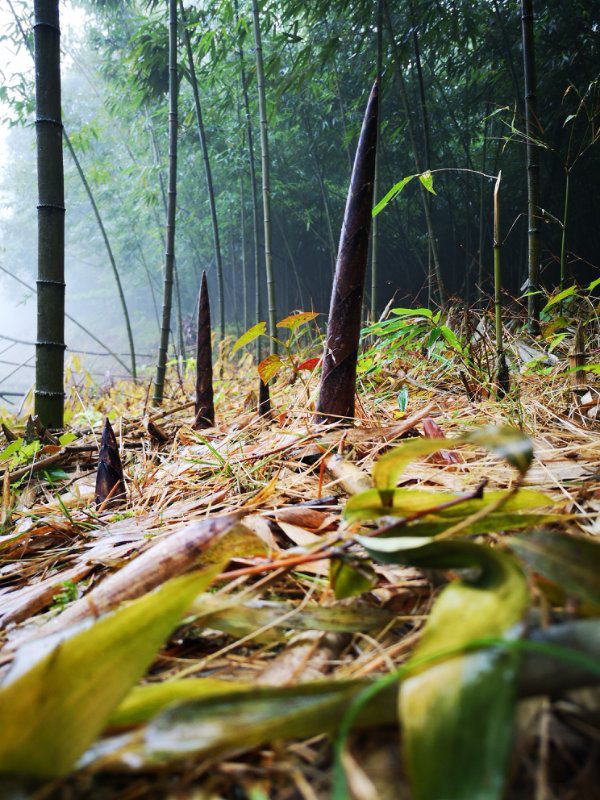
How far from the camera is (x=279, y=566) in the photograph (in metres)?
0.38

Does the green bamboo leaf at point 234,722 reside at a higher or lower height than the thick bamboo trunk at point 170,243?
lower

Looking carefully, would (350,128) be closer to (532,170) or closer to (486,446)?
(532,170)

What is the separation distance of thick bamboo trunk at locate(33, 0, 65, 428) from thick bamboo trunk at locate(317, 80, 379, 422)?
86 cm

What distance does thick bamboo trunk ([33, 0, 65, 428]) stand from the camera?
46.8 inches

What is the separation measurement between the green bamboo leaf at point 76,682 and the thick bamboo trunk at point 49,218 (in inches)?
45.5

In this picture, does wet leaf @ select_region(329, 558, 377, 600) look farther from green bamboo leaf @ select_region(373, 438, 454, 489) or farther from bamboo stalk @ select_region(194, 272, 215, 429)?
bamboo stalk @ select_region(194, 272, 215, 429)

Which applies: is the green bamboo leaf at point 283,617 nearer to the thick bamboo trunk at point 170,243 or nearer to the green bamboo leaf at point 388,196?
the green bamboo leaf at point 388,196

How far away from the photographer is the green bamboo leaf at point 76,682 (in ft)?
0.65

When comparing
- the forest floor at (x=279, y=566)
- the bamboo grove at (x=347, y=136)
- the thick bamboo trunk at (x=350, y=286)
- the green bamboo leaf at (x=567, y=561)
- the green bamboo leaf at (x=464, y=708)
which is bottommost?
the forest floor at (x=279, y=566)

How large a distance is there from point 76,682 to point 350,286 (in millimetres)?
665

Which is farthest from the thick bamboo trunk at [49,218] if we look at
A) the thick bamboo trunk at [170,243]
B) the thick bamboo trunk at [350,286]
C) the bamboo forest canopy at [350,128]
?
the bamboo forest canopy at [350,128]

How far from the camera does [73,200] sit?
16.1 m

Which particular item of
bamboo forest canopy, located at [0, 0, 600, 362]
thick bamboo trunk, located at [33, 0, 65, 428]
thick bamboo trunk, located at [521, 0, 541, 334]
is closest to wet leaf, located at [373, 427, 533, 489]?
bamboo forest canopy, located at [0, 0, 600, 362]

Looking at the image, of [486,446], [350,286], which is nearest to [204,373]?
[350,286]
